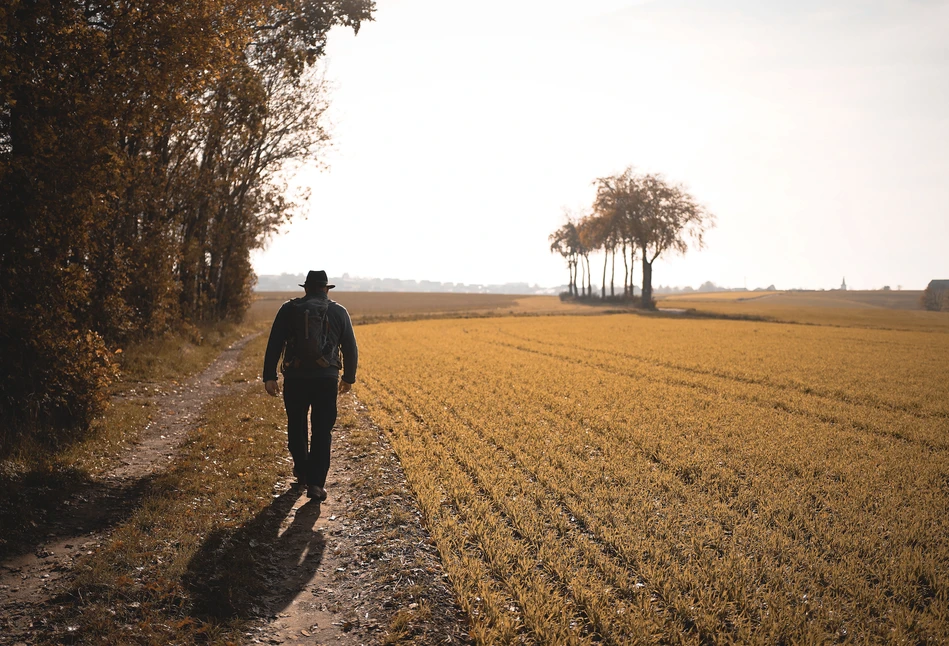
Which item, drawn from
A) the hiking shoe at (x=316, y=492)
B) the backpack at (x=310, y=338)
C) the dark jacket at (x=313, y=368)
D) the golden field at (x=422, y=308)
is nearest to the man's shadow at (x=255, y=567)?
the hiking shoe at (x=316, y=492)

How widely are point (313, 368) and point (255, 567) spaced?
2.57 metres

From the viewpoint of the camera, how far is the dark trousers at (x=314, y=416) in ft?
25.2

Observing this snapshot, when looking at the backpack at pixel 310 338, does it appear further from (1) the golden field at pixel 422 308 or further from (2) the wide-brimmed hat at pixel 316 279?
(1) the golden field at pixel 422 308

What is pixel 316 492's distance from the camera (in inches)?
305

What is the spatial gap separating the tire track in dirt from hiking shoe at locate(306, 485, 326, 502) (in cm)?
206

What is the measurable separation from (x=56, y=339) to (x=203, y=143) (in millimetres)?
16612

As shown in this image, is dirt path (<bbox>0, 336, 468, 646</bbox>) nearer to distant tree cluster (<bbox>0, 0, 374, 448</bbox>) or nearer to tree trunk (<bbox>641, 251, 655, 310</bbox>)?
distant tree cluster (<bbox>0, 0, 374, 448</bbox>)

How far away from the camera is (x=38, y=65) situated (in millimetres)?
8484

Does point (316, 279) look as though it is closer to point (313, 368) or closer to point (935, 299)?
point (313, 368)

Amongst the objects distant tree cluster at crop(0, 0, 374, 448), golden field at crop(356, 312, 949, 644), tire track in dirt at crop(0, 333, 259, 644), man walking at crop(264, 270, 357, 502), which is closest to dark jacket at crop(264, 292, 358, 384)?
man walking at crop(264, 270, 357, 502)

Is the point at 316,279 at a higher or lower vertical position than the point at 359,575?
higher

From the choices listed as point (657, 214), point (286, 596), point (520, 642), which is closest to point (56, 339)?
point (286, 596)

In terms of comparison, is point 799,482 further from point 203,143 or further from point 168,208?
point 203,143

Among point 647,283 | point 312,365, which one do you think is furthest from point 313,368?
point 647,283
